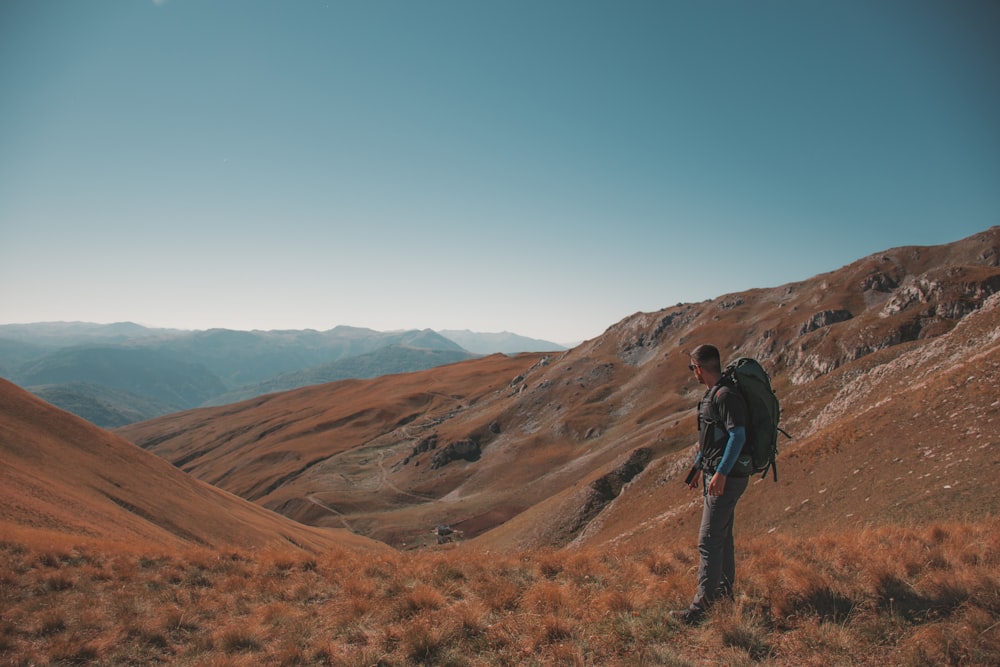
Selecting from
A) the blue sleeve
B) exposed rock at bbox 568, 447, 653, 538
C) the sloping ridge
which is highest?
the blue sleeve

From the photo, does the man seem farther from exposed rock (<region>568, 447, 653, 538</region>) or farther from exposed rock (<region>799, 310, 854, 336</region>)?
exposed rock (<region>799, 310, 854, 336</region>)

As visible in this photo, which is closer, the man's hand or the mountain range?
the man's hand

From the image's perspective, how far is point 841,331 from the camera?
6372cm

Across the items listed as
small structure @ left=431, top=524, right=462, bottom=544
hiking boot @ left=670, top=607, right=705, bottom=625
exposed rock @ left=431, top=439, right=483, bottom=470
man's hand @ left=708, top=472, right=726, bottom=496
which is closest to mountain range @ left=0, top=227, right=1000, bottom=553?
exposed rock @ left=431, top=439, right=483, bottom=470

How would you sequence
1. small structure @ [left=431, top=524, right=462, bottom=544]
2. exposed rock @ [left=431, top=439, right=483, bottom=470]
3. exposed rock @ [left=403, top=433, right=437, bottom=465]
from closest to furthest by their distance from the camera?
small structure @ [left=431, top=524, right=462, bottom=544] < exposed rock @ [left=431, top=439, right=483, bottom=470] < exposed rock @ [left=403, top=433, right=437, bottom=465]

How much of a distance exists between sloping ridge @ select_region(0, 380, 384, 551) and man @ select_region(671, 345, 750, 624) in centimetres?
1935

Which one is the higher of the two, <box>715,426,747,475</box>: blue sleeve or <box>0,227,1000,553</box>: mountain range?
<box>715,426,747,475</box>: blue sleeve

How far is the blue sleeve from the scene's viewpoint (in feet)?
23.3

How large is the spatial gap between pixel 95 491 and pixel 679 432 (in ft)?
183

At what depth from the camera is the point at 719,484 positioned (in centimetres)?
711

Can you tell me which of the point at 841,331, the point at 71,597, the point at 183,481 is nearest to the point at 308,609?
the point at 71,597

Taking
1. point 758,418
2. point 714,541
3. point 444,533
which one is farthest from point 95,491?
point 444,533

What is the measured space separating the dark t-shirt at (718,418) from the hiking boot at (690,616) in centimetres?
225

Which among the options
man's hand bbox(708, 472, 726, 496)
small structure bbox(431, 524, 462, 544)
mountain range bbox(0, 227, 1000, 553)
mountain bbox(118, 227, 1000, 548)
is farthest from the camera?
small structure bbox(431, 524, 462, 544)
